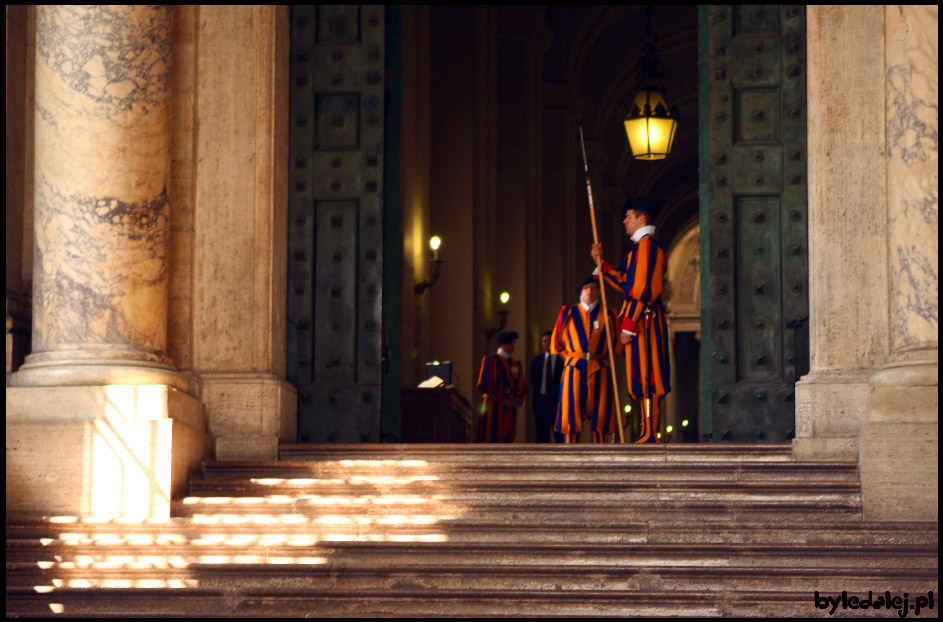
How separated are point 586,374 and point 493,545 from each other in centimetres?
551

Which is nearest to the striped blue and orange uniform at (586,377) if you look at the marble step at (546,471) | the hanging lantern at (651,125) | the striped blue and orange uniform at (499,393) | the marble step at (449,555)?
the hanging lantern at (651,125)

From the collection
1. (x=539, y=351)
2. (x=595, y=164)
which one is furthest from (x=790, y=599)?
(x=595, y=164)

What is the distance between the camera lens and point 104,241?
28.2ft

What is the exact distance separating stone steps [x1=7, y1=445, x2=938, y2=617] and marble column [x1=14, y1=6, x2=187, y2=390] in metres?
1.00

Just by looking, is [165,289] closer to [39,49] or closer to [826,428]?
[39,49]

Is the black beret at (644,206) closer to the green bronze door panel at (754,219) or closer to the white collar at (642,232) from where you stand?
the white collar at (642,232)

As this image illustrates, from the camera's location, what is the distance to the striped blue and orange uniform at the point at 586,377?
40.6 feet

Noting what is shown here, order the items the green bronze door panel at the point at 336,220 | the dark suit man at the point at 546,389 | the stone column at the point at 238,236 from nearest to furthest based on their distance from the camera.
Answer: the stone column at the point at 238,236
the green bronze door panel at the point at 336,220
the dark suit man at the point at 546,389

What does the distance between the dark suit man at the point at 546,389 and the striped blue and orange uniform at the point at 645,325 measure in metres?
4.16

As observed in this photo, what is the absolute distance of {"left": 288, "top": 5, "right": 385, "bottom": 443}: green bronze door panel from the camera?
10.4 metres

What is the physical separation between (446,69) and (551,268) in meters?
6.22

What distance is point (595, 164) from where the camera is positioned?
26797 mm

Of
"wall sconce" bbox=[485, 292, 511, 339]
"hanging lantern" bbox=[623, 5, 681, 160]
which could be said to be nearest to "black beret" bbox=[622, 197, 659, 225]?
"hanging lantern" bbox=[623, 5, 681, 160]

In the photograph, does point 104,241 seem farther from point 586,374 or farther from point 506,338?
point 506,338
